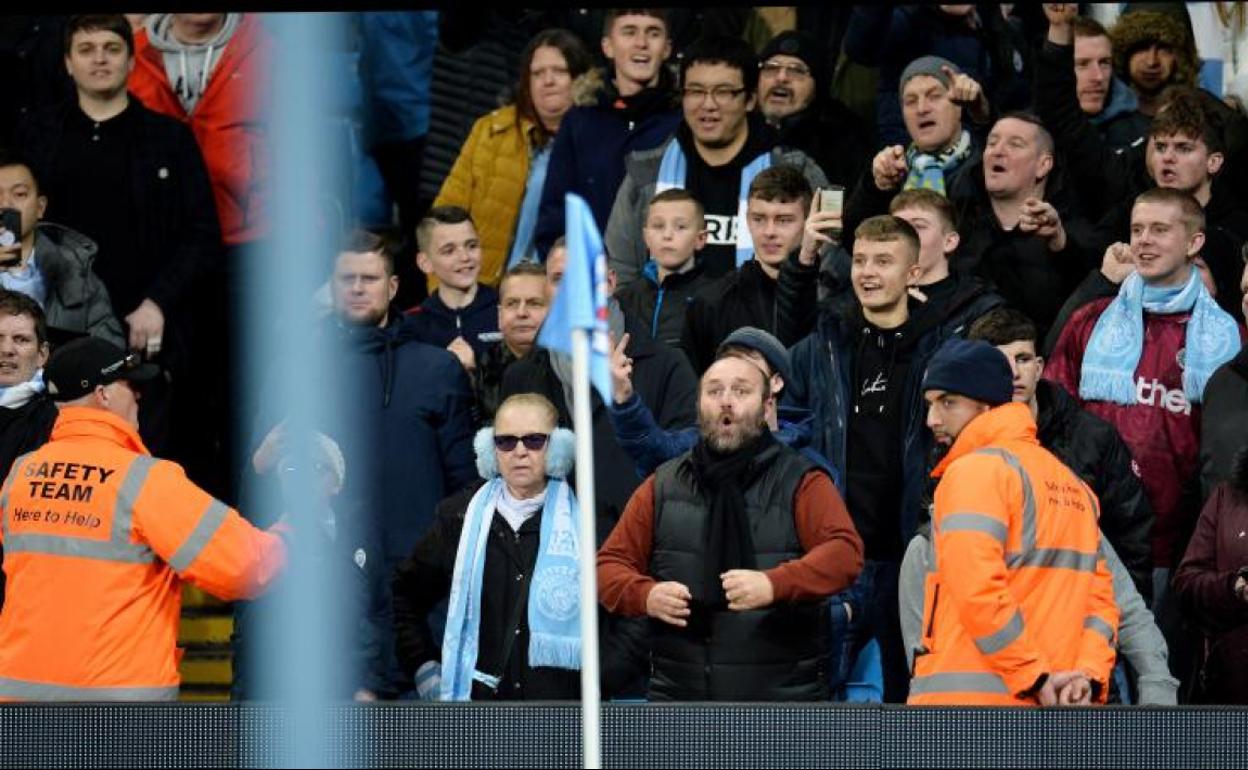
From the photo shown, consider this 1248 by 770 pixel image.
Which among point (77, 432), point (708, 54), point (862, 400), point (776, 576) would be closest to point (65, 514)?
point (77, 432)

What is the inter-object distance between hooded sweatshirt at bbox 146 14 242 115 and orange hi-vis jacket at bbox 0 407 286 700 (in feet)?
12.8

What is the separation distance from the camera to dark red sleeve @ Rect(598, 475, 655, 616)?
31.0 feet

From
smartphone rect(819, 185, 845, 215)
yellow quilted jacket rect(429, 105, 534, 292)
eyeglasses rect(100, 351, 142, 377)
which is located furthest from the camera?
yellow quilted jacket rect(429, 105, 534, 292)

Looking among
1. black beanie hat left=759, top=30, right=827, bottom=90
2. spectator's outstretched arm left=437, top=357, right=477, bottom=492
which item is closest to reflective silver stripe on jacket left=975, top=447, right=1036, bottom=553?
spectator's outstretched arm left=437, top=357, right=477, bottom=492

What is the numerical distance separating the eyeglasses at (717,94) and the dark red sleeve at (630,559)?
2.64 meters

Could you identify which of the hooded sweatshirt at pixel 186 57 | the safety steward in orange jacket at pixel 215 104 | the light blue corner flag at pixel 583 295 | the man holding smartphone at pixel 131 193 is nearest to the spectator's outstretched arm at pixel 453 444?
the safety steward in orange jacket at pixel 215 104

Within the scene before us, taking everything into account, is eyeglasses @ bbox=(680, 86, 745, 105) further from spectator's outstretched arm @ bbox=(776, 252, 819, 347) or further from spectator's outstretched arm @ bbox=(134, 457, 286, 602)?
spectator's outstretched arm @ bbox=(134, 457, 286, 602)

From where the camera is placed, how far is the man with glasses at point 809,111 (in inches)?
488

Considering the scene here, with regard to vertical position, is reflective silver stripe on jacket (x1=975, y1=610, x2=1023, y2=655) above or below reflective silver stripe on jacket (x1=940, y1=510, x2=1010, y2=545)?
below

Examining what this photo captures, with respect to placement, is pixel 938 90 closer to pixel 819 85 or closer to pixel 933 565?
pixel 819 85

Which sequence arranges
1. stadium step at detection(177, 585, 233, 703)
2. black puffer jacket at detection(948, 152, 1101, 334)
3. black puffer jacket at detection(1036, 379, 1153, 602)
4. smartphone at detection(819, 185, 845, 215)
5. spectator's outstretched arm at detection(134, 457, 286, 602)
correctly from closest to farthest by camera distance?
spectator's outstretched arm at detection(134, 457, 286, 602), black puffer jacket at detection(1036, 379, 1153, 602), smartphone at detection(819, 185, 845, 215), black puffer jacket at detection(948, 152, 1101, 334), stadium step at detection(177, 585, 233, 703)

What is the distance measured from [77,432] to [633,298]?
3051 millimetres

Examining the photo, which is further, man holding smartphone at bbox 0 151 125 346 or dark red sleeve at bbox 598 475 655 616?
man holding smartphone at bbox 0 151 125 346

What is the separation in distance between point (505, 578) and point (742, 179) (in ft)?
8.81
